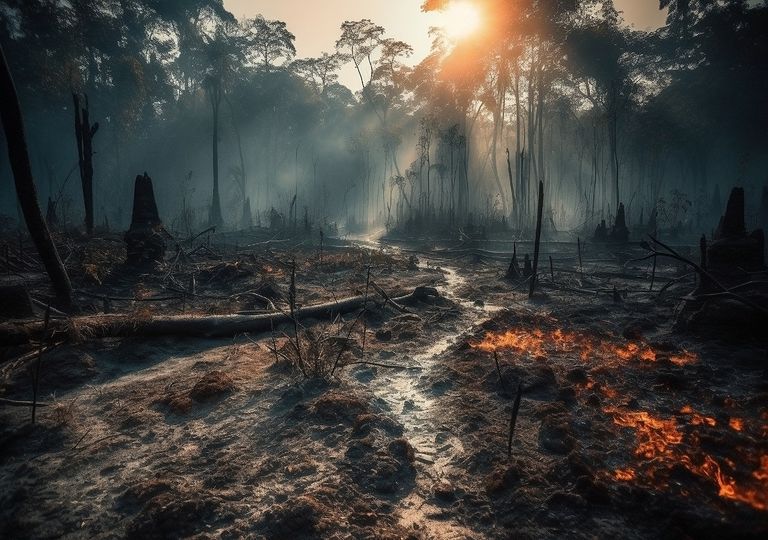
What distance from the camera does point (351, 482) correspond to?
2439 millimetres

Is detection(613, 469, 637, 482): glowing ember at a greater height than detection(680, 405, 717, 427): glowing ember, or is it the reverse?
detection(680, 405, 717, 427): glowing ember

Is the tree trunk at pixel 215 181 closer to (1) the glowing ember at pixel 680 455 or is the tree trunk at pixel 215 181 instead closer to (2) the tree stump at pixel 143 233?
(2) the tree stump at pixel 143 233

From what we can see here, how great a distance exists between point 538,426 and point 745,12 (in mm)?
39756

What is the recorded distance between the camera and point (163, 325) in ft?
16.4

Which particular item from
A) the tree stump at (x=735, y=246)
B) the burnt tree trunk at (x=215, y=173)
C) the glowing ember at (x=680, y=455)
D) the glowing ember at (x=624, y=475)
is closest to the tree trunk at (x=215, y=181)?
the burnt tree trunk at (x=215, y=173)

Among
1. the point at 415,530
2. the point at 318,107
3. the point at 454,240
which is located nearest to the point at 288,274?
the point at 415,530

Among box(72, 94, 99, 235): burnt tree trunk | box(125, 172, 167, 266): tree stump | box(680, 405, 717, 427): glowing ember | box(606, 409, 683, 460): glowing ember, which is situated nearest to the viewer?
box(606, 409, 683, 460): glowing ember

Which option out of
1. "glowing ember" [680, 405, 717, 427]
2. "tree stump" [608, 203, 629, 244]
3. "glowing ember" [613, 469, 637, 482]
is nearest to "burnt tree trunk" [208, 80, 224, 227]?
"tree stump" [608, 203, 629, 244]

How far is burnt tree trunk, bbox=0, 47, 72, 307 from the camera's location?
198 inches

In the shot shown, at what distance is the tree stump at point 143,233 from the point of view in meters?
8.94

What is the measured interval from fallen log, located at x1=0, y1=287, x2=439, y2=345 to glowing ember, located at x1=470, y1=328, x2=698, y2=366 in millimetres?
2062

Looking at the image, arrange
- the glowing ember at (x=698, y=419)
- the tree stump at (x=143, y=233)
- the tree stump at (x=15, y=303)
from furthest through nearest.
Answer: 1. the tree stump at (x=143, y=233)
2. the tree stump at (x=15, y=303)
3. the glowing ember at (x=698, y=419)

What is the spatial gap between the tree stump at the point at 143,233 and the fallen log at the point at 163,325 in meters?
4.74

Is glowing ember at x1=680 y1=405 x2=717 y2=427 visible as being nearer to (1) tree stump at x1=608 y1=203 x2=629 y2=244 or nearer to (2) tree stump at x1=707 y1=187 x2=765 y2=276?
(2) tree stump at x1=707 y1=187 x2=765 y2=276
